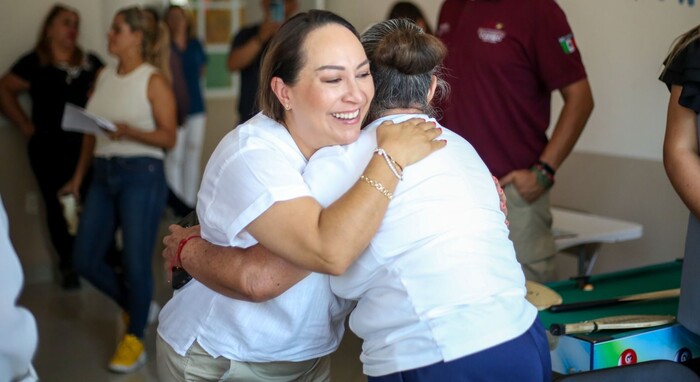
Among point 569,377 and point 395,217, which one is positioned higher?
point 395,217

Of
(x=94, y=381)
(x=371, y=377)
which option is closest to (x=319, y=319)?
(x=371, y=377)

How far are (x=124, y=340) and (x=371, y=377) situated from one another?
2824mm

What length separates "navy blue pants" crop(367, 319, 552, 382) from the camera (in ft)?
5.27

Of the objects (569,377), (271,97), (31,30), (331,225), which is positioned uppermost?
(271,97)

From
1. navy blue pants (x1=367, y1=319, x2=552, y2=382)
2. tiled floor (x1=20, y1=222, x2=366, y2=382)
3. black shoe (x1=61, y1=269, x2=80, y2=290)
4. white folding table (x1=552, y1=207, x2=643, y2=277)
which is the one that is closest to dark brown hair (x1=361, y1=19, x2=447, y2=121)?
navy blue pants (x1=367, y1=319, x2=552, y2=382)

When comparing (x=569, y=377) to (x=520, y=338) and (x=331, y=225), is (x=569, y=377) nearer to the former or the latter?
(x=520, y=338)

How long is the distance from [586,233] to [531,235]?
452mm

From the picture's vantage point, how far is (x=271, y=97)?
1.83 metres

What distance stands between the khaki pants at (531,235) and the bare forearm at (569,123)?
0.16 metres

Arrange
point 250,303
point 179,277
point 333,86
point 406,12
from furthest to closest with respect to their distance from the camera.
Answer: point 406,12 < point 179,277 < point 250,303 < point 333,86

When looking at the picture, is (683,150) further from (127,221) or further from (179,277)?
(127,221)

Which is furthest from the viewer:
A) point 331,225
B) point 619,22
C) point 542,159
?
point 619,22

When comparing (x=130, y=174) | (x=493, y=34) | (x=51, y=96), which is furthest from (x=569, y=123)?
(x=51, y=96)

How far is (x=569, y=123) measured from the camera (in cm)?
321
